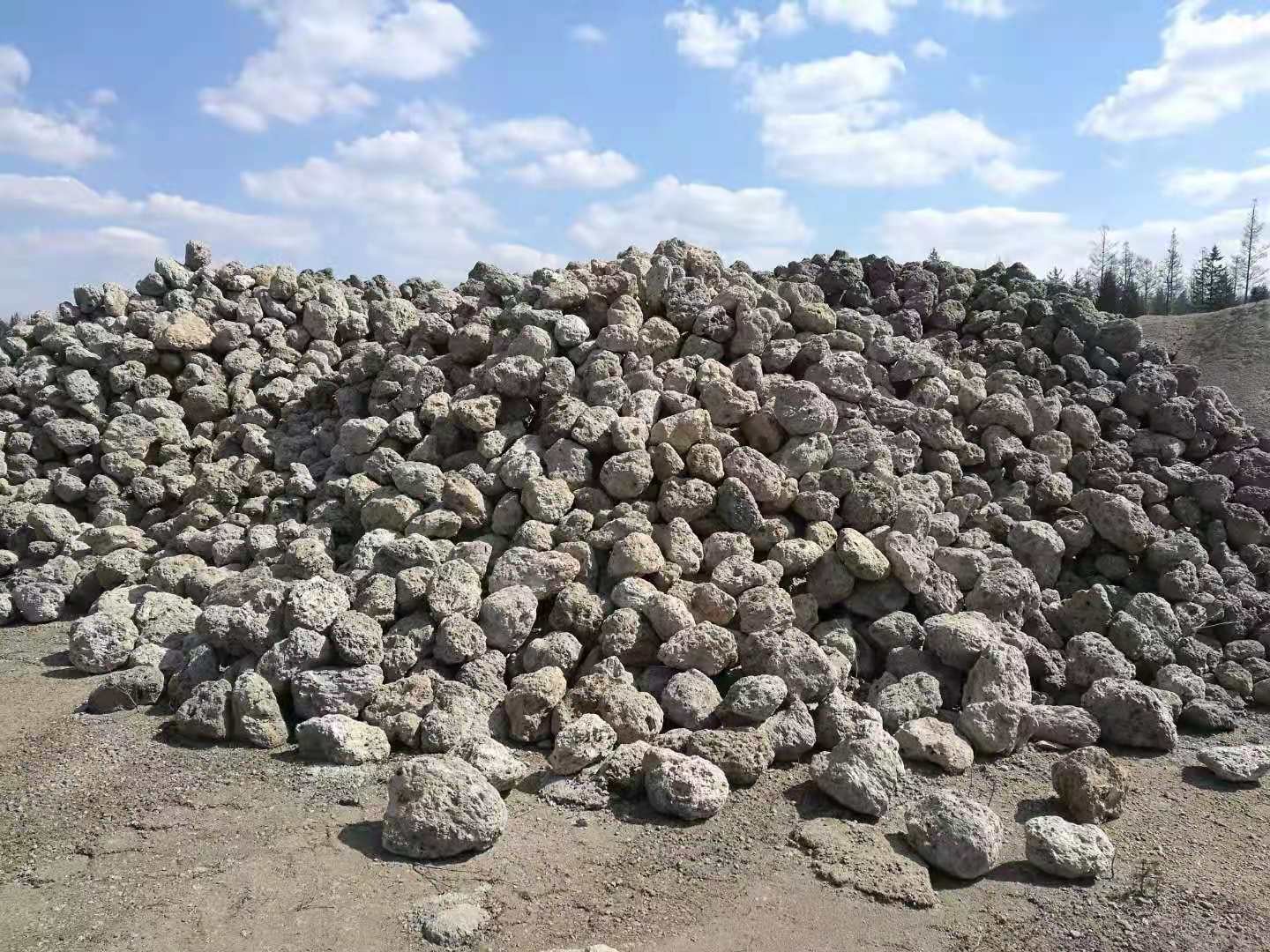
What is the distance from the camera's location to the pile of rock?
18.3 ft

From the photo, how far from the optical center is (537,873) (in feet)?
14.0

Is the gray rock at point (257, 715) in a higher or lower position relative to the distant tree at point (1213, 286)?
lower

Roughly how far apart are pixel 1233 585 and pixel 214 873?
25.6ft

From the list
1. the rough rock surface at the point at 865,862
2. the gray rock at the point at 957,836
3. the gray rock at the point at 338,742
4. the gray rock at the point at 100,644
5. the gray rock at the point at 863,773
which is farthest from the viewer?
the gray rock at the point at 100,644

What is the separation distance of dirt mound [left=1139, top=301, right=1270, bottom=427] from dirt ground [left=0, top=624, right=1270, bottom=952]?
8895 millimetres

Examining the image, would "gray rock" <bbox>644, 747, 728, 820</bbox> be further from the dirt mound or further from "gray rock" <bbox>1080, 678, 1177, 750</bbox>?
the dirt mound

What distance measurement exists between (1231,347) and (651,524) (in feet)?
38.8

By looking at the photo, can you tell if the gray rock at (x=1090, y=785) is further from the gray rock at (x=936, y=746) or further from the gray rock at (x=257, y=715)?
the gray rock at (x=257, y=715)

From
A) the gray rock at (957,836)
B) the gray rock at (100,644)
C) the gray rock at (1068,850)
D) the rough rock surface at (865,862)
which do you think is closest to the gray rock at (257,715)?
the gray rock at (100,644)

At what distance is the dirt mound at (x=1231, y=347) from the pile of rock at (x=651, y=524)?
11.8 ft

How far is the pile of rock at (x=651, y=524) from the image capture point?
18.3ft

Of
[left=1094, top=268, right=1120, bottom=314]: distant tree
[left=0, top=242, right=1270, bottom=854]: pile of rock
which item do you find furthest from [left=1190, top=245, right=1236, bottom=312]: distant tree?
[left=0, top=242, right=1270, bottom=854]: pile of rock

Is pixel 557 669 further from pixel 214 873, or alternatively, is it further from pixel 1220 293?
pixel 1220 293

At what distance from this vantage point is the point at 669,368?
7.85 m
